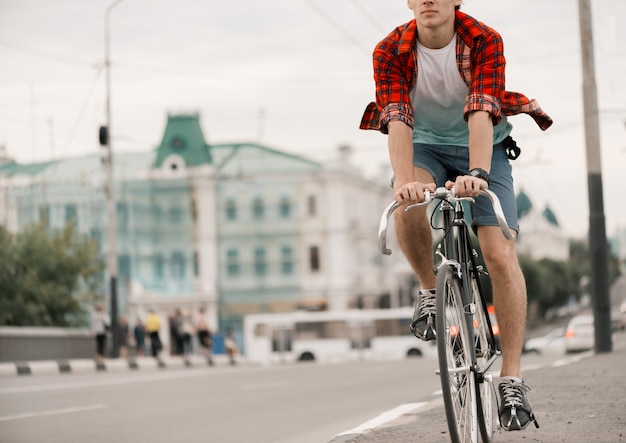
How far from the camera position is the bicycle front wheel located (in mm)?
3754

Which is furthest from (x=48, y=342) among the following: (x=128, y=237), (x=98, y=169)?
(x=128, y=237)

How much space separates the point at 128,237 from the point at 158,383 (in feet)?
155

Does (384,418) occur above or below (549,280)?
below

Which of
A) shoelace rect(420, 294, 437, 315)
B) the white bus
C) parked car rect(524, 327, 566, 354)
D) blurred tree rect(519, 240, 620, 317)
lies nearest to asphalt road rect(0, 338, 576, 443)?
shoelace rect(420, 294, 437, 315)

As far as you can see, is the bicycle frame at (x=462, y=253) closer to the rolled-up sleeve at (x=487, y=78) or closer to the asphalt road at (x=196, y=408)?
the rolled-up sleeve at (x=487, y=78)

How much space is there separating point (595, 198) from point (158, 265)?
2054 inches

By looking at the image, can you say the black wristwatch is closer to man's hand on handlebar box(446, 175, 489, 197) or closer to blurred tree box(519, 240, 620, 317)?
man's hand on handlebar box(446, 175, 489, 197)

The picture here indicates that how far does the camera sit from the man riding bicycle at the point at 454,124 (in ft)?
14.1

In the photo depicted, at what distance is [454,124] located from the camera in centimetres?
454

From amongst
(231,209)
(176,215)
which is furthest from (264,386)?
(231,209)

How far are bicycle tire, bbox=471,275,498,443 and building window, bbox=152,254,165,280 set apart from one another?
60.8m

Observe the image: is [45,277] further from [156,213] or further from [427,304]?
[427,304]

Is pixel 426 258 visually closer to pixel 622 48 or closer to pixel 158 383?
pixel 622 48

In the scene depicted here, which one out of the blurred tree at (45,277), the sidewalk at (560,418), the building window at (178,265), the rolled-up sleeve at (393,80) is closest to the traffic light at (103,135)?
the blurred tree at (45,277)
